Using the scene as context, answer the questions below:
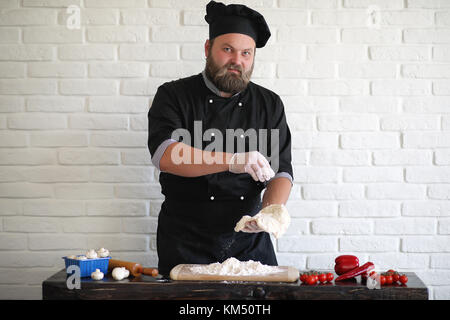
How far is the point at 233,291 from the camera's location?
1859mm

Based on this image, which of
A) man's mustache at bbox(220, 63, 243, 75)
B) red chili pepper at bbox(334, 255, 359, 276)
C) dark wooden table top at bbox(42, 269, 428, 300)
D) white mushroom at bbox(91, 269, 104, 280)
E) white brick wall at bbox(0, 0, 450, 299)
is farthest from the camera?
white brick wall at bbox(0, 0, 450, 299)

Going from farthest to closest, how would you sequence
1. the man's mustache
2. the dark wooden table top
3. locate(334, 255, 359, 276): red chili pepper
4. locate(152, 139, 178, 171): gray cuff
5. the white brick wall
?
the white brick wall < the man's mustache < locate(152, 139, 178, 171): gray cuff < locate(334, 255, 359, 276): red chili pepper < the dark wooden table top

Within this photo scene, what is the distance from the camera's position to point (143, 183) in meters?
2.94

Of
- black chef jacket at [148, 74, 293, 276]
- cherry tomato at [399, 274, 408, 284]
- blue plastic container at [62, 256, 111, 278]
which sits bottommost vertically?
cherry tomato at [399, 274, 408, 284]

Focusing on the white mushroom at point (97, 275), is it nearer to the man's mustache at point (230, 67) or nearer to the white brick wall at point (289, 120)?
the white brick wall at point (289, 120)

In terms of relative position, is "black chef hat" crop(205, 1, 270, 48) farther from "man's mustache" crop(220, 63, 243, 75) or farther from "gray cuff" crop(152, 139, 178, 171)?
"gray cuff" crop(152, 139, 178, 171)

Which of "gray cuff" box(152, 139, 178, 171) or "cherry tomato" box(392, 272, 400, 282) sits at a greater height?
"gray cuff" box(152, 139, 178, 171)

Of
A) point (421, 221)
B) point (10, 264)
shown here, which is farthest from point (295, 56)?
point (10, 264)

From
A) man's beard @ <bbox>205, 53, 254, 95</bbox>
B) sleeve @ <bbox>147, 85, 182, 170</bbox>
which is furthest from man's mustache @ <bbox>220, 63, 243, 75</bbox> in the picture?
sleeve @ <bbox>147, 85, 182, 170</bbox>

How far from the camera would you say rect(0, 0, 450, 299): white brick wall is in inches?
115

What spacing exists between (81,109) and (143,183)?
1.81ft

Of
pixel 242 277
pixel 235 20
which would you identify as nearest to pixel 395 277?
pixel 242 277

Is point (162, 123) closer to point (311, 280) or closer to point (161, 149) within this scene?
point (161, 149)
